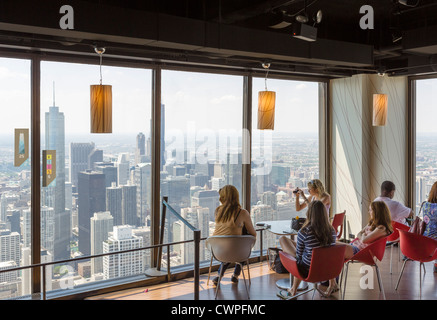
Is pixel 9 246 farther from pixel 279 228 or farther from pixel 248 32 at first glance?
pixel 248 32

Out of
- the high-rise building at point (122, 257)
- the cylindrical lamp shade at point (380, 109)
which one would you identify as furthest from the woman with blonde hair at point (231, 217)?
the cylindrical lamp shade at point (380, 109)

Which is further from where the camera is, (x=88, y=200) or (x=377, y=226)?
(x=88, y=200)

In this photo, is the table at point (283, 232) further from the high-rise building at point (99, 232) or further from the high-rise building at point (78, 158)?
the high-rise building at point (78, 158)

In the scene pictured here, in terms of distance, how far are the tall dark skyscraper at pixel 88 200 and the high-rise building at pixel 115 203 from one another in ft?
0.20

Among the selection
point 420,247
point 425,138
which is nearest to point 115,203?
point 420,247

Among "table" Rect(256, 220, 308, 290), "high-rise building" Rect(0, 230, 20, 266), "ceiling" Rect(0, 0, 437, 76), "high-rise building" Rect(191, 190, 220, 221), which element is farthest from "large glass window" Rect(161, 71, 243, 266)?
"high-rise building" Rect(0, 230, 20, 266)

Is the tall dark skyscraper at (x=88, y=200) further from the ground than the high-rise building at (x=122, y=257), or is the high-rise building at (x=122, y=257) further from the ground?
the tall dark skyscraper at (x=88, y=200)

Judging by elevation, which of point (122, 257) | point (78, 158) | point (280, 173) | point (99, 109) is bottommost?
point (122, 257)

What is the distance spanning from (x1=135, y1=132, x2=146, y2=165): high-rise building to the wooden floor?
1.66 metres

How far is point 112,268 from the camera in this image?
5.75 metres

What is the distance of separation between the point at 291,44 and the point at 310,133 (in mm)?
2193

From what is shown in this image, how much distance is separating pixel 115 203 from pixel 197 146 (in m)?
1.44

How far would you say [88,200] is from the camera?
5.54 metres

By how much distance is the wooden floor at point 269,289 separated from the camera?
5.27 m
